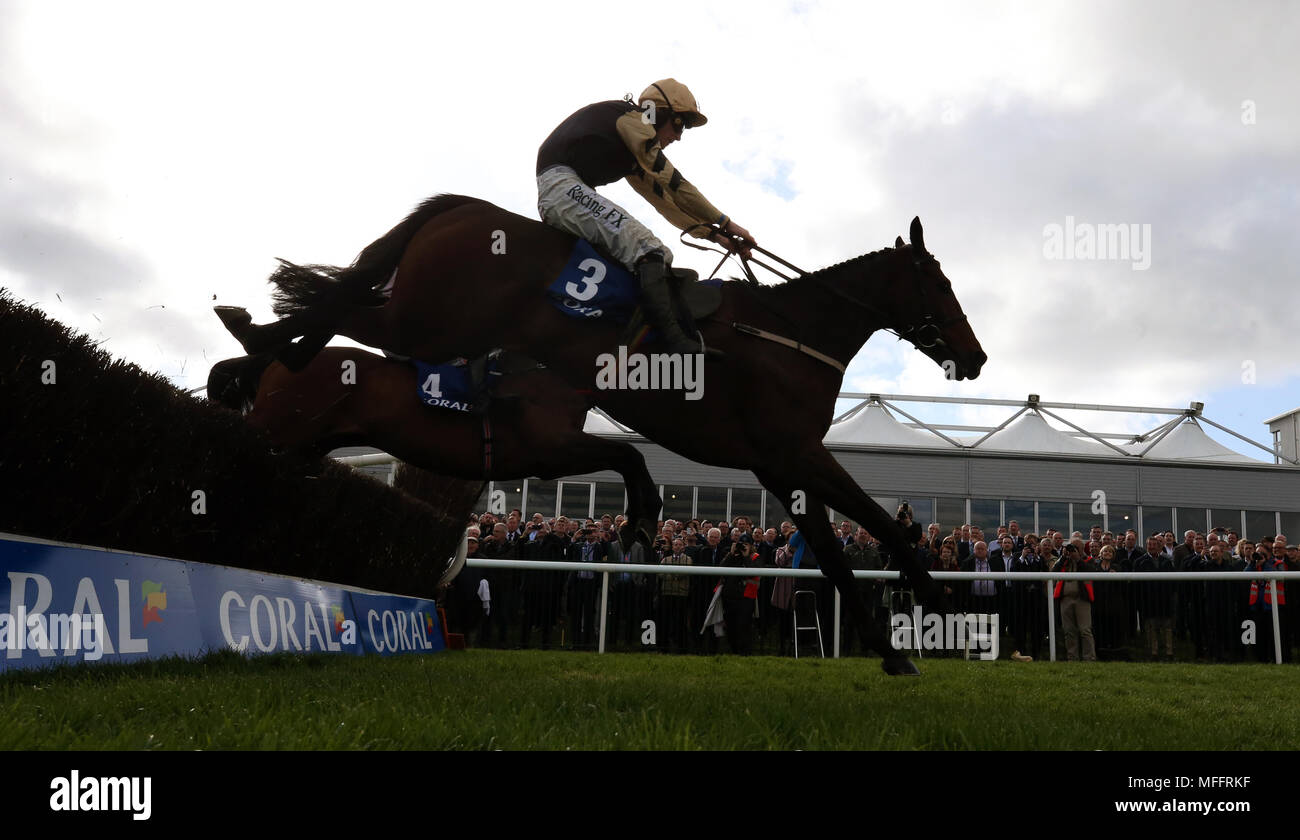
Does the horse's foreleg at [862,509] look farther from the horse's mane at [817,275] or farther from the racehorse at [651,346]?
the horse's mane at [817,275]

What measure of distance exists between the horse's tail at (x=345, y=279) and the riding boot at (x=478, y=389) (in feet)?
3.96

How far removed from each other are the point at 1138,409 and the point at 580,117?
21172 mm

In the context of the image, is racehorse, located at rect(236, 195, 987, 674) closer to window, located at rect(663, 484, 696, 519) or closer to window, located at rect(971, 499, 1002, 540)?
window, located at rect(663, 484, 696, 519)

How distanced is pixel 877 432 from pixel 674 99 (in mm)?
17899

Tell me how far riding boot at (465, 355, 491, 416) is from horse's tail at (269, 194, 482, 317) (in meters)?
1.21

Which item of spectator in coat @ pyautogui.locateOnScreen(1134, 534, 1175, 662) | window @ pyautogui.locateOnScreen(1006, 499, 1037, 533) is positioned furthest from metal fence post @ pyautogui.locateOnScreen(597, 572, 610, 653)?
window @ pyautogui.locateOnScreen(1006, 499, 1037, 533)

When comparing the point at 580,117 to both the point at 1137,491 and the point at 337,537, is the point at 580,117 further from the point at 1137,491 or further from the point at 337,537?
the point at 1137,491

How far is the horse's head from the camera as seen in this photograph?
266 inches

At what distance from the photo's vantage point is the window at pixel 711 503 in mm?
24125

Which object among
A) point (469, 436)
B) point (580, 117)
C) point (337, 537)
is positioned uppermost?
point (580, 117)
